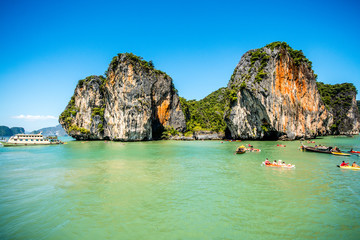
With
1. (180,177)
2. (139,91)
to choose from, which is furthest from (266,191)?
(139,91)

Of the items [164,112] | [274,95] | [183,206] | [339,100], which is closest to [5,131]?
[164,112]

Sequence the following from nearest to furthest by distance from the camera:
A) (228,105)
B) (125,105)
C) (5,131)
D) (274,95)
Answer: (274,95) → (125,105) → (228,105) → (5,131)

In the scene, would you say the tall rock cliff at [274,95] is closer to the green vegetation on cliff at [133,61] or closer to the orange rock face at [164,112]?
the orange rock face at [164,112]

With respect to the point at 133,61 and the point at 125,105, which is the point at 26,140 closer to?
the point at 125,105

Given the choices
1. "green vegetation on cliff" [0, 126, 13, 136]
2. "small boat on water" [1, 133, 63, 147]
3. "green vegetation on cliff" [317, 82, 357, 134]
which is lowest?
"small boat on water" [1, 133, 63, 147]

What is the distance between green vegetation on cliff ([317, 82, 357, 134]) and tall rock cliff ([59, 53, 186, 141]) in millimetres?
62649

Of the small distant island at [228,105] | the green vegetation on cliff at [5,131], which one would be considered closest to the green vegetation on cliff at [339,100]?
the small distant island at [228,105]

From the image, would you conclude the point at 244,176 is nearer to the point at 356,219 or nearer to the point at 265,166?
the point at 265,166

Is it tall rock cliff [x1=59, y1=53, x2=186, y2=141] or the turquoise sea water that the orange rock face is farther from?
the turquoise sea water

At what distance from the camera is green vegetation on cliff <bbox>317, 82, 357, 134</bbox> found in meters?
82.4

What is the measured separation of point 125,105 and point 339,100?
86724mm

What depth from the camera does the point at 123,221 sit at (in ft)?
27.9

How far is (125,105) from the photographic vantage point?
5875cm

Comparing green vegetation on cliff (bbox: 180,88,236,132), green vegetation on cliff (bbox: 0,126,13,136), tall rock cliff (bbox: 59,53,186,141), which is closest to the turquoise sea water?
tall rock cliff (bbox: 59,53,186,141)
